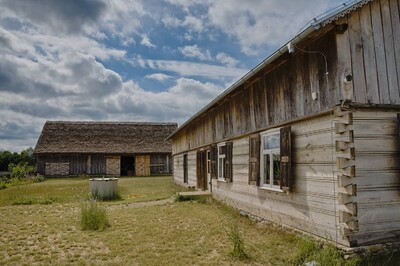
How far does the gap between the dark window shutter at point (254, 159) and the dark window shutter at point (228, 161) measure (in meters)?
2.21

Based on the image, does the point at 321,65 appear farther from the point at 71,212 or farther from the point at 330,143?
the point at 71,212

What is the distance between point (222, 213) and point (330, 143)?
550 cm

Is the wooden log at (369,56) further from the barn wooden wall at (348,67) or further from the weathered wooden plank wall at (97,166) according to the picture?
the weathered wooden plank wall at (97,166)

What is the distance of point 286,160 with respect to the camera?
279 inches

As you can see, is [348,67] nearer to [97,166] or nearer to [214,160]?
[214,160]

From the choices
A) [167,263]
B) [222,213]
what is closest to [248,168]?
[222,213]

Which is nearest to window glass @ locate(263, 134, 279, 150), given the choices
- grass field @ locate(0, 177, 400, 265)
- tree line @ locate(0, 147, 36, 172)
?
grass field @ locate(0, 177, 400, 265)

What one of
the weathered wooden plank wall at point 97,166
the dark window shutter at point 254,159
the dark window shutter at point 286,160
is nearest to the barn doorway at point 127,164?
the weathered wooden plank wall at point 97,166

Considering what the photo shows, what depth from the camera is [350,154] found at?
18.2ft

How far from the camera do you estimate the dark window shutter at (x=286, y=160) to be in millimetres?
7031

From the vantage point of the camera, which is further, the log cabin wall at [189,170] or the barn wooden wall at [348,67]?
the log cabin wall at [189,170]

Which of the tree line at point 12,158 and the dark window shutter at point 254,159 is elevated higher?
the tree line at point 12,158

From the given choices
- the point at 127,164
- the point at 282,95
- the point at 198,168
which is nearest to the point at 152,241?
the point at 282,95

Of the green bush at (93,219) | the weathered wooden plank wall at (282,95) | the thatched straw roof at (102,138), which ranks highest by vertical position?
the thatched straw roof at (102,138)
